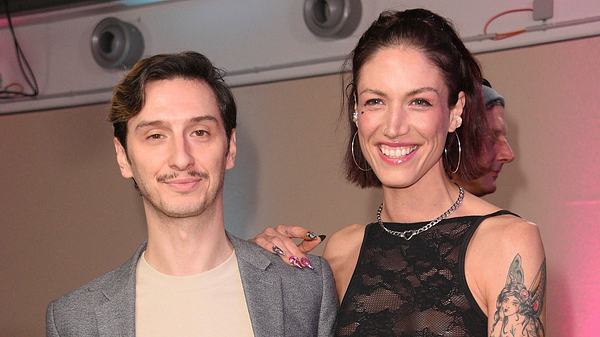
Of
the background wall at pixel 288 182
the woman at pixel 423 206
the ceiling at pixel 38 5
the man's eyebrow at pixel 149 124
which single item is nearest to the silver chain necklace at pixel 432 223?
the woman at pixel 423 206

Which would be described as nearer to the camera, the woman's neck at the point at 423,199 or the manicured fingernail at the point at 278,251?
the woman's neck at the point at 423,199

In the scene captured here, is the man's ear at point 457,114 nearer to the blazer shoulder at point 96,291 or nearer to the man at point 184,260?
the man at point 184,260

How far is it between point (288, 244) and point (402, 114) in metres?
0.50

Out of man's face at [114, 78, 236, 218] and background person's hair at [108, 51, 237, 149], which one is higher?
background person's hair at [108, 51, 237, 149]

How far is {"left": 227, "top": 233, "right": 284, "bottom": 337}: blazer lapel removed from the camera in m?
2.54

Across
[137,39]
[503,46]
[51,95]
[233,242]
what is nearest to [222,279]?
[233,242]

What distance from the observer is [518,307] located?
2.36 m

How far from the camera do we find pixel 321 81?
520 cm

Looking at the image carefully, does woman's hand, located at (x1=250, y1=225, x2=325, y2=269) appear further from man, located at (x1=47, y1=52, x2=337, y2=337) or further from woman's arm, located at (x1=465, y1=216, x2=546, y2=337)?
woman's arm, located at (x1=465, y1=216, x2=546, y2=337)

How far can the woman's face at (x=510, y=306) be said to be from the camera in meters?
2.35

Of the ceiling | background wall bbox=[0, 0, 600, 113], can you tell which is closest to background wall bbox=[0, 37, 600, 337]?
background wall bbox=[0, 0, 600, 113]

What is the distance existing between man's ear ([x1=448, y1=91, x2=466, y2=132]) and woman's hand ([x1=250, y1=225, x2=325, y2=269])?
48 centimetres

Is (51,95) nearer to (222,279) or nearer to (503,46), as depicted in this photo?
(503,46)

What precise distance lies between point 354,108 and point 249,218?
2.72m
